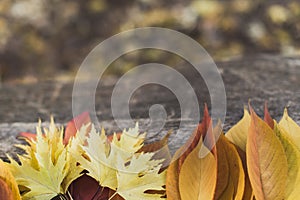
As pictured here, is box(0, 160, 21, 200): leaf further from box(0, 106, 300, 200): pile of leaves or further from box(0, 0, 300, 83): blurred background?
box(0, 0, 300, 83): blurred background

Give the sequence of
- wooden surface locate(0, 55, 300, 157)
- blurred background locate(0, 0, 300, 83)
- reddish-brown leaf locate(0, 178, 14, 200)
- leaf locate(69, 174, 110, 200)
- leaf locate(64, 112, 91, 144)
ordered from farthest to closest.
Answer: blurred background locate(0, 0, 300, 83) < wooden surface locate(0, 55, 300, 157) < leaf locate(64, 112, 91, 144) < leaf locate(69, 174, 110, 200) < reddish-brown leaf locate(0, 178, 14, 200)

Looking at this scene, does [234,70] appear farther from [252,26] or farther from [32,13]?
[32,13]

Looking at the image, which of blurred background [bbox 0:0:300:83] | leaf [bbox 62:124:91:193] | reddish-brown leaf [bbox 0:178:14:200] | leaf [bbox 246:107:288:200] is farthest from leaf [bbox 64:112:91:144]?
blurred background [bbox 0:0:300:83]

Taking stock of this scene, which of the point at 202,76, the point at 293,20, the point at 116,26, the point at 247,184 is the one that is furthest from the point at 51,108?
the point at 293,20

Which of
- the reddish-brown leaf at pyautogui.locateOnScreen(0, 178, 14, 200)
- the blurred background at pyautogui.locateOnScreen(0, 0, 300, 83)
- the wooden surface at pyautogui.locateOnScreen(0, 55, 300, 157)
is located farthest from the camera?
the blurred background at pyautogui.locateOnScreen(0, 0, 300, 83)

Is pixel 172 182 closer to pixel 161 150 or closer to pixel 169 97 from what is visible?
pixel 161 150
